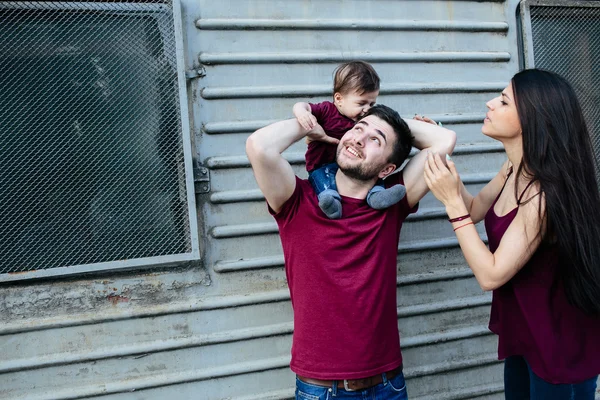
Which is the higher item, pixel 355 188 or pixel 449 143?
pixel 449 143

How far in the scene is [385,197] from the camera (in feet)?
8.24

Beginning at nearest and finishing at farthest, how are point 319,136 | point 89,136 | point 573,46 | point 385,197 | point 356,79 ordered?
point 385,197 < point 319,136 < point 356,79 < point 89,136 < point 573,46

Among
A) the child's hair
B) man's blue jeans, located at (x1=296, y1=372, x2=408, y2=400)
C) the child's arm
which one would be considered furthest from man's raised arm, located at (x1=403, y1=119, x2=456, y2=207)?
man's blue jeans, located at (x1=296, y1=372, x2=408, y2=400)

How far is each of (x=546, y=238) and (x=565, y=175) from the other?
0.26 m

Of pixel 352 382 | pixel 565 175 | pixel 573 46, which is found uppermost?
pixel 573 46

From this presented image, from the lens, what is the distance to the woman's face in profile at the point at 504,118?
8.50ft

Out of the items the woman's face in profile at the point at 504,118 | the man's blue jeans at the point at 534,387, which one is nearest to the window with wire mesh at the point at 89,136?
the woman's face in profile at the point at 504,118

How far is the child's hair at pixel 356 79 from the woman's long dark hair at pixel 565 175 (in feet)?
2.16

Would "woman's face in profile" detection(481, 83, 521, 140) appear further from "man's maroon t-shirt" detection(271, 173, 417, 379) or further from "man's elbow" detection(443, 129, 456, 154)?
"man's maroon t-shirt" detection(271, 173, 417, 379)

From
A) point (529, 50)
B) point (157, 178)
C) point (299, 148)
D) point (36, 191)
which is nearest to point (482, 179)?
point (529, 50)

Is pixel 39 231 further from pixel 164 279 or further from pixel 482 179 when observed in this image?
pixel 482 179

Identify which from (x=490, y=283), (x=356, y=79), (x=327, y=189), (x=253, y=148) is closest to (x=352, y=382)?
(x=490, y=283)

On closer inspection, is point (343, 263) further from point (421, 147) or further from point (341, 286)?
point (421, 147)

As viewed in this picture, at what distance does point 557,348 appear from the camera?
2.45m
